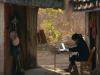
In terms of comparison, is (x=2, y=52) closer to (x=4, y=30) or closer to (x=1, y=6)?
(x=4, y=30)

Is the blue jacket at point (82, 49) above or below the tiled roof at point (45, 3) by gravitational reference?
below

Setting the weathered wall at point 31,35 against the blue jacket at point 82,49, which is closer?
the blue jacket at point 82,49

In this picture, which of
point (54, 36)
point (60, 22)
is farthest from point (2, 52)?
point (60, 22)

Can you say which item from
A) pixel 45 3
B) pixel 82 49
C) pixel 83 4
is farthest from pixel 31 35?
pixel 83 4

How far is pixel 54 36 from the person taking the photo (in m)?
16.4

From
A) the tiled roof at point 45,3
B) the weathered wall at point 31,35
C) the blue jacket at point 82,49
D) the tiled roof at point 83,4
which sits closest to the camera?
the tiled roof at point 83,4

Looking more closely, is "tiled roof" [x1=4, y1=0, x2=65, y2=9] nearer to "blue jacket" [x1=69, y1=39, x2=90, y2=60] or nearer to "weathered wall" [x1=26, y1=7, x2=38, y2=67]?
"blue jacket" [x1=69, y1=39, x2=90, y2=60]

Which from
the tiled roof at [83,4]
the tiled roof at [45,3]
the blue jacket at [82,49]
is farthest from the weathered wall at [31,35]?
the tiled roof at [83,4]

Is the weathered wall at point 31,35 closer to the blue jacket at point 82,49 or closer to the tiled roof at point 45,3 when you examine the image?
the blue jacket at point 82,49

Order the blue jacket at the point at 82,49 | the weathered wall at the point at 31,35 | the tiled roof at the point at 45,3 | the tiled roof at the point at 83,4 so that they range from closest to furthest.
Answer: the tiled roof at the point at 83,4 → the tiled roof at the point at 45,3 → the blue jacket at the point at 82,49 → the weathered wall at the point at 31,35

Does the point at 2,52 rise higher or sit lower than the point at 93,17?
lower

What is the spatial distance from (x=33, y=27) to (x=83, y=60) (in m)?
2.62

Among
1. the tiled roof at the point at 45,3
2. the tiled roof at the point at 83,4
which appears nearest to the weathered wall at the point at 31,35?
the tiled roof at the point at 45,3

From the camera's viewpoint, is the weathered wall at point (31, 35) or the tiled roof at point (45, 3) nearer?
the tiled roof at point (45, 3)
